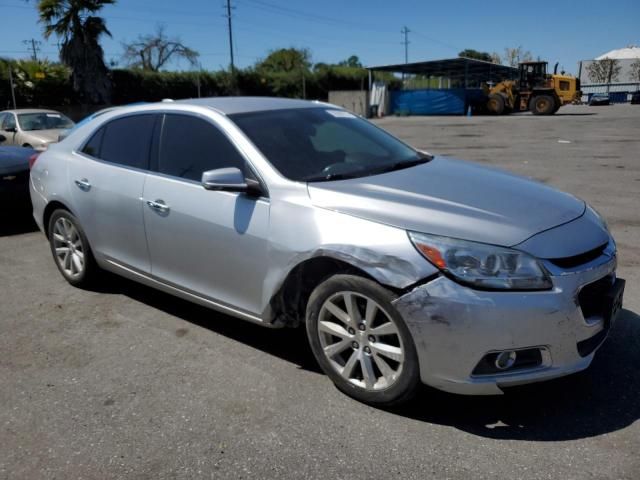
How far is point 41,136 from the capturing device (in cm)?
1305

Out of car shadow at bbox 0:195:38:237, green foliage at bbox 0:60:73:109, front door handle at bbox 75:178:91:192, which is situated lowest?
car shadow at bbox 0:195:38:237

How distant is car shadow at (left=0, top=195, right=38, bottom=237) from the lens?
23.5 feet

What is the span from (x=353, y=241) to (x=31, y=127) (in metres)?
13.0

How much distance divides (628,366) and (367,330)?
1653 mm

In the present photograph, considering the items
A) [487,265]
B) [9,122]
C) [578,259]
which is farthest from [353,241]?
[9,122]

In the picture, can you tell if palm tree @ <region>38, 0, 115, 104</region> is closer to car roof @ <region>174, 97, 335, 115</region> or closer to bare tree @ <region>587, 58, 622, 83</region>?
car roof @ <region>174, 97, 335, 115</region>

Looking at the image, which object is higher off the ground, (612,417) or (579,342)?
(579,342)

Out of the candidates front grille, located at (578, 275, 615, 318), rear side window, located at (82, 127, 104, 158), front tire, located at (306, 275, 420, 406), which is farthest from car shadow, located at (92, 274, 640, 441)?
rear side window, located at (82, 127, 104, 158)

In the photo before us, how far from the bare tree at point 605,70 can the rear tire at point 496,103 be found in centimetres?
5228

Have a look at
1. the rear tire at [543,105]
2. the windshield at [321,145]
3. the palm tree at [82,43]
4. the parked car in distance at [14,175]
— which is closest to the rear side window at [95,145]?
the windshield at [321,145]

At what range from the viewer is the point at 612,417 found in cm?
288

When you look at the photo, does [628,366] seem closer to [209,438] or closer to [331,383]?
[331,383]

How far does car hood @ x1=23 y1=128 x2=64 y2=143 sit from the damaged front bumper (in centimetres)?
1209

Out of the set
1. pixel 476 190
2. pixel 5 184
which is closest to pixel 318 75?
pixel 5 184
